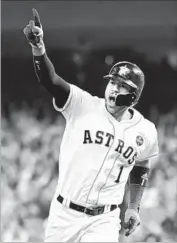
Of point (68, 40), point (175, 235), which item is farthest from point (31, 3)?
point (175, 235)

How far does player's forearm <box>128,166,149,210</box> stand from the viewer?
1.98 meters

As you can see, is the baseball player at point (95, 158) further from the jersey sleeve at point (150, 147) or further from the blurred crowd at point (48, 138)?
the blurred crowd at point (48, 138)

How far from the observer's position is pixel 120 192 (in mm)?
1907

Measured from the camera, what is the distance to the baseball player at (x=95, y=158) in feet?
5.94

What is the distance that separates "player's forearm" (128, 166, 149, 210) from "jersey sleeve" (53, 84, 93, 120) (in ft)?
1.16

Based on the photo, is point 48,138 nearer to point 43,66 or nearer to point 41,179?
point 41,179

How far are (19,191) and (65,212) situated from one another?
0.50 m

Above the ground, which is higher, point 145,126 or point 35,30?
point 35,30

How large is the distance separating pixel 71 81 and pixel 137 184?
609 millimetres

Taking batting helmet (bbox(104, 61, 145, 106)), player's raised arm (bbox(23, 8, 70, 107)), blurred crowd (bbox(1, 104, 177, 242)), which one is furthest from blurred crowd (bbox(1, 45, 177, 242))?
player's raised arm (bbox(23, 8, 70, 107))

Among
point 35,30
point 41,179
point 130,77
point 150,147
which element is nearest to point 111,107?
point 130,77

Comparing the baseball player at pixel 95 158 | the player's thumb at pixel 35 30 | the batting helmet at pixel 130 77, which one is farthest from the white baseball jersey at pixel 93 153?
the player's thumb at pixel 35 30

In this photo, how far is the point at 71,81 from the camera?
227cm

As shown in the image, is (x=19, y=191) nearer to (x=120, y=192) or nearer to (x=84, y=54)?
(x=120, y=192)
